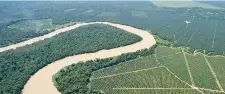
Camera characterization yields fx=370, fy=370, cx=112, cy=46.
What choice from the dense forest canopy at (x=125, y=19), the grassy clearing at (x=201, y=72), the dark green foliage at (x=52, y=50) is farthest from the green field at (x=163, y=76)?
the dense forest canopy at (x=125, y=19)

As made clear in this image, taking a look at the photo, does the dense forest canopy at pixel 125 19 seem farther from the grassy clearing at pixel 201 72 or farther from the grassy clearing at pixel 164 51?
the grassy clearing at pixel 201 72

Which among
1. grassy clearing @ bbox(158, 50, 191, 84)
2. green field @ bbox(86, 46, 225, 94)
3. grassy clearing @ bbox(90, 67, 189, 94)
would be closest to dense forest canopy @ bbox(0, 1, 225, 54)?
grassy clearing @ bbox(158, 50, 191, 84)

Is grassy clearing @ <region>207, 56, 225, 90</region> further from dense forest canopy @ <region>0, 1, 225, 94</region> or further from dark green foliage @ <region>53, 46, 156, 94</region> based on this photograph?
dark green foliage @ <region>53, 46, 156, 94</region>

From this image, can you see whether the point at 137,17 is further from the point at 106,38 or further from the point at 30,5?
the point at 30,5

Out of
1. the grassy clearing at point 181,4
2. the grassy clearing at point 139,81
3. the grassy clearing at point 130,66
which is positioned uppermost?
the grassy clearing at point 139,81

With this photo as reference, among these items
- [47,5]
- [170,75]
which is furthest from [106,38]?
[47,5]
